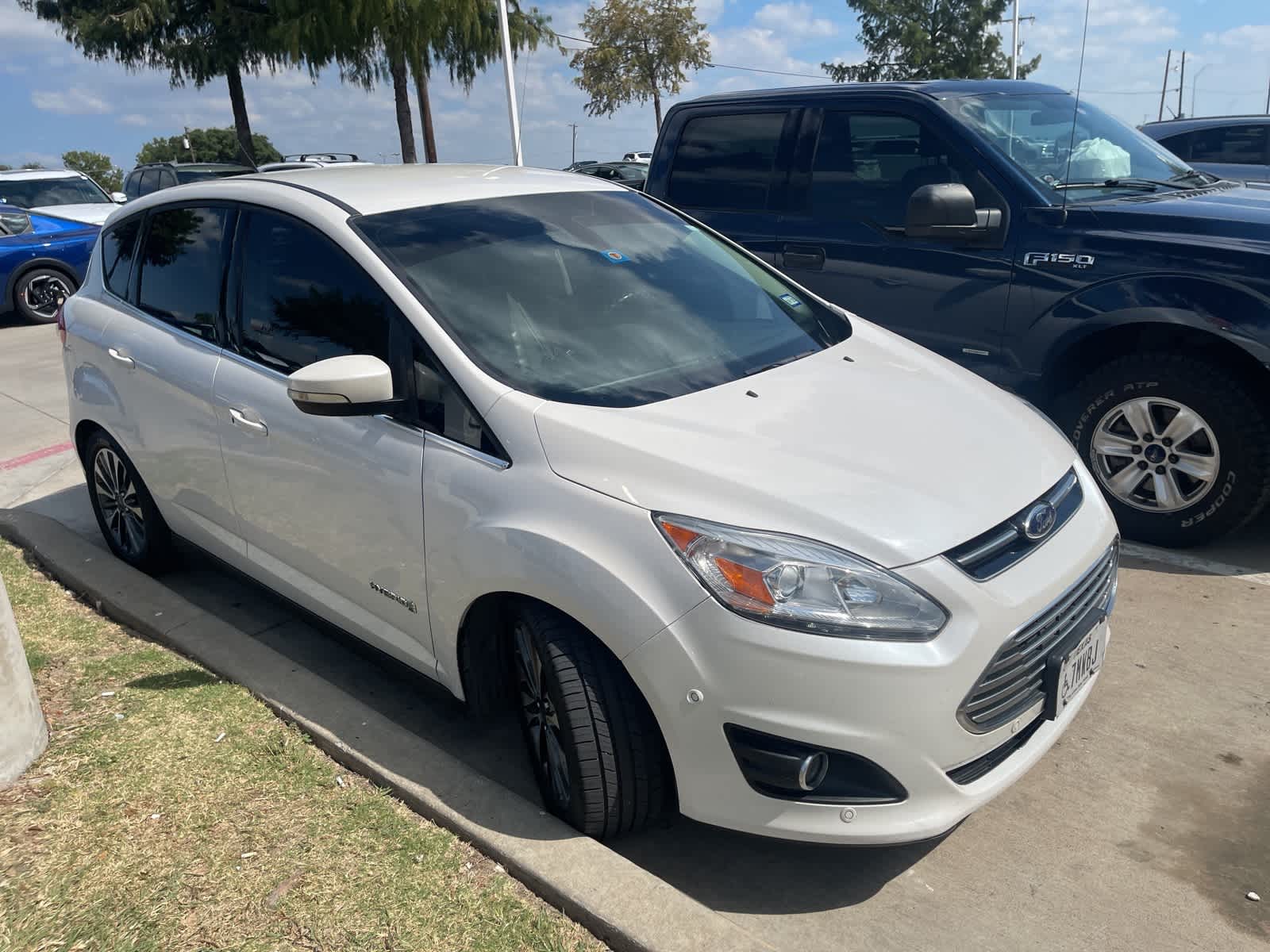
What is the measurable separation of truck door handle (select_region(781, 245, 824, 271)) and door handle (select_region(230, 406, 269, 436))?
292 cm

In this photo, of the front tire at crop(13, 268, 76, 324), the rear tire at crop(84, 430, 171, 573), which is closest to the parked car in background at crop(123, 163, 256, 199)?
the front tire at crop(13, 268, 76, 324)

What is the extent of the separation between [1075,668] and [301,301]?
8.21 feet

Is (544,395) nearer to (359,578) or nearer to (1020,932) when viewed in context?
(359,578)

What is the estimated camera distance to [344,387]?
9.01 ft

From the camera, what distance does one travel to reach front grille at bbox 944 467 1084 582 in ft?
7.65

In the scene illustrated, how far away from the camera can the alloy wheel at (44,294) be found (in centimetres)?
1201

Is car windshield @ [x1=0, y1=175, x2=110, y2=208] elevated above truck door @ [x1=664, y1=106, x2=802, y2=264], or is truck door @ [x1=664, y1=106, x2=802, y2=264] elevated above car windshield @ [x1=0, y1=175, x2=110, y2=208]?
truck door @ [x1=664, y1=106, x2=802, y2=264]

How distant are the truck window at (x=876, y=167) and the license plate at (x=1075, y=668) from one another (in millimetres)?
2623

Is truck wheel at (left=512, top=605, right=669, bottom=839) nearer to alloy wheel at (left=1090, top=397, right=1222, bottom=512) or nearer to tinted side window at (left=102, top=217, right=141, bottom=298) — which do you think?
tinted side window at (left=102, top=217, right=141, bottom=298)

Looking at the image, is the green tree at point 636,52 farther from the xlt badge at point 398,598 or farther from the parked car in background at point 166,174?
the xlt badge at point 398,598

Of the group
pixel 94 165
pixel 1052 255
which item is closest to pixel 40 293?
pixel 1052 255

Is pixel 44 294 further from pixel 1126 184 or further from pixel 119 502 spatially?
pixel 1126 184

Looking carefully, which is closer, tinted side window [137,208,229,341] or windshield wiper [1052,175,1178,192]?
tinted side window [137,208,229,341]

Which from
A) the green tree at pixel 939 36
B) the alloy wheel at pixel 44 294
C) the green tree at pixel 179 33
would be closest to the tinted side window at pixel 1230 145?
the alloy wheel at pixel 44 294
